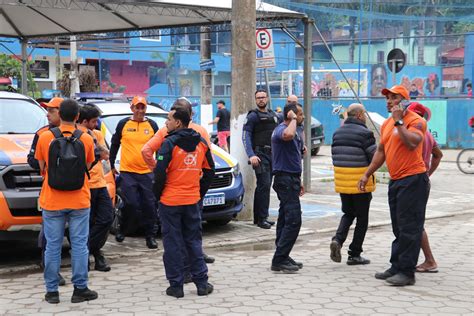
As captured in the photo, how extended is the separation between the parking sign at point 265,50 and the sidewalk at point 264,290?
558cm

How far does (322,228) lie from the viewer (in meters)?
10.3

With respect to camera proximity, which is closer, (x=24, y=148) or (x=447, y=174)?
(x=24, y=148)

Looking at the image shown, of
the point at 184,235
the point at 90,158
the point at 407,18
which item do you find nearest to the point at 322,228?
the point at 184,235

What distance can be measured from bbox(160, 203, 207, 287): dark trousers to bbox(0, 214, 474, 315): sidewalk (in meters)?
0.22

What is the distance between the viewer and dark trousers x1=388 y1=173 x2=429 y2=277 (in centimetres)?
684

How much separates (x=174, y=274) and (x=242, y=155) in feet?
13.9

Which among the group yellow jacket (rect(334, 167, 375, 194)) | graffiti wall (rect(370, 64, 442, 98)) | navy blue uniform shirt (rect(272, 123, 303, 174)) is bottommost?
yellow jacket (rect(334, 167, 375, 194))

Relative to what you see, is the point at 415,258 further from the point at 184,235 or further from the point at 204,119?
the point at 204,119

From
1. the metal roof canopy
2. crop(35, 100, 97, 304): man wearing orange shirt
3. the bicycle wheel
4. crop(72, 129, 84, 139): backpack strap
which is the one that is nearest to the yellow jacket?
crop(35, 100, 97, 304): man wearing orange shirt

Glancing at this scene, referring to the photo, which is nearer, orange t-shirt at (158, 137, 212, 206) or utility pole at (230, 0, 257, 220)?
orange t-shirt at (158, 137, 212, 206)

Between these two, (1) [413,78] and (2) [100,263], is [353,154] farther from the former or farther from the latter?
(1) [413,78]

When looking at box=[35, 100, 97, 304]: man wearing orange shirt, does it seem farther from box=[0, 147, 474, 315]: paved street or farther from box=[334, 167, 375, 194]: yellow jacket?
box=[334, 167, 375, 194]: yellow jacket

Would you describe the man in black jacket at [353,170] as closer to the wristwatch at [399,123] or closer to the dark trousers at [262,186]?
the wristwatch at [399,123]

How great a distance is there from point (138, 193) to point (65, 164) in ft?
8.66
